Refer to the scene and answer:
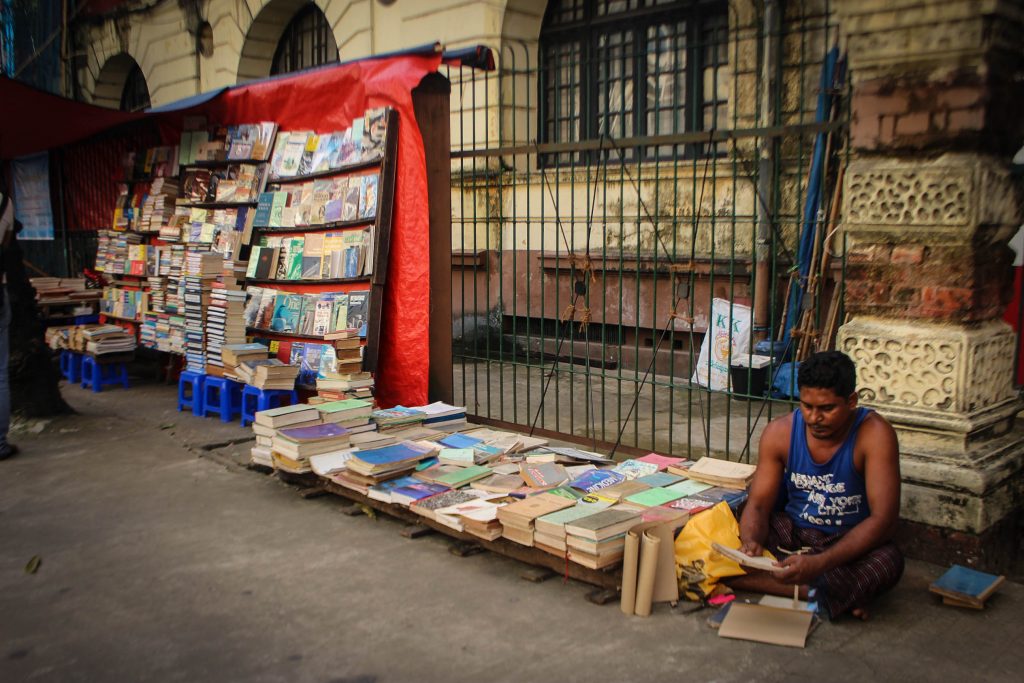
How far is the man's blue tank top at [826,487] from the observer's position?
390cm

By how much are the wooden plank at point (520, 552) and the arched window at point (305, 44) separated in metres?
10.5

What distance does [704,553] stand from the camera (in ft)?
13.4

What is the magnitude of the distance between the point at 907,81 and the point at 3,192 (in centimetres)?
654

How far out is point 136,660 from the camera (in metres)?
3.59

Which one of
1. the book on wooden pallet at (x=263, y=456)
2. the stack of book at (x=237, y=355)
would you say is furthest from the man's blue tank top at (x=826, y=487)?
the stack of book at (x=237, y=355)

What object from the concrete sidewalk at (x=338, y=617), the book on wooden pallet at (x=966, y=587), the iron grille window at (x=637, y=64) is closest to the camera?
the concrete sidewalk at (x=338, y=617)

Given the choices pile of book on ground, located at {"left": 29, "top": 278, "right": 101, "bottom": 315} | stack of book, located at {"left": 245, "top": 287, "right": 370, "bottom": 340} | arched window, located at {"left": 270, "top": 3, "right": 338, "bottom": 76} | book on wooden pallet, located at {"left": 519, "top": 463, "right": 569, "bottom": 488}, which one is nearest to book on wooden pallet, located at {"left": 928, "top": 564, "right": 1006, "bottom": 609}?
book on wooden pallet, located at {"left": 519, "top": 463, "right": 569, "bottom": 488}

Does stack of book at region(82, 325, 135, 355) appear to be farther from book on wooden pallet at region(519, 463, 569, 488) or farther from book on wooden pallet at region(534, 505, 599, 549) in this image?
book on wooden pallet at region(534, 505, 599, 549)

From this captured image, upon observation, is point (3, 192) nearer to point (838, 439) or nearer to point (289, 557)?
point (289, 557)

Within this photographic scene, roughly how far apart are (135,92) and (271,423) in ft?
51.2

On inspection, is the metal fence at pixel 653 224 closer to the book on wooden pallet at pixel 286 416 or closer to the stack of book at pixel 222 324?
the book on wooden pallet at pixel 286 416

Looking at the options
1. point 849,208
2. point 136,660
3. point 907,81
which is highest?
point 907,81

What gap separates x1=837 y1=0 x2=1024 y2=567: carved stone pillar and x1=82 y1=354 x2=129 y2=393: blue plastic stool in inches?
312

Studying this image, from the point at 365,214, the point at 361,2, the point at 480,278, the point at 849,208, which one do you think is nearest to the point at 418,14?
the point at 361,2
